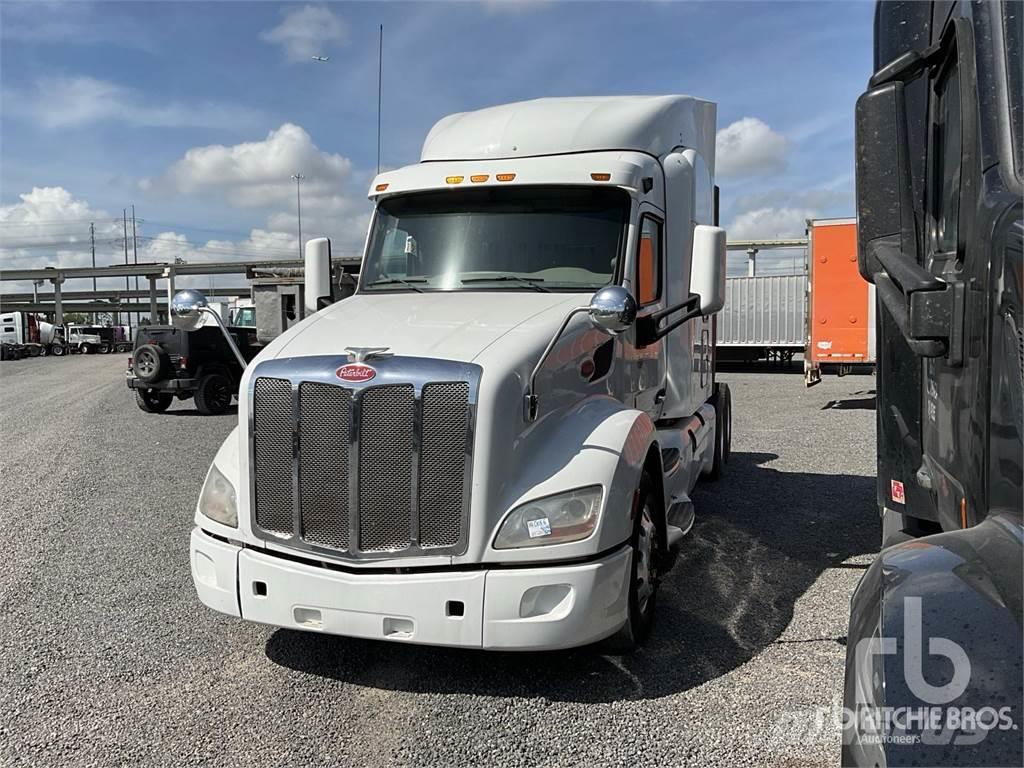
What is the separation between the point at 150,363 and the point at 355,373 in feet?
41.9

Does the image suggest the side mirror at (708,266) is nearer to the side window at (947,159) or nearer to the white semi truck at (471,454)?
the white semi truck at (471,454)

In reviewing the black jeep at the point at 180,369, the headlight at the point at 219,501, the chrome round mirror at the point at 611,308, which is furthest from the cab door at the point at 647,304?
the black jeep at the point at 180,369

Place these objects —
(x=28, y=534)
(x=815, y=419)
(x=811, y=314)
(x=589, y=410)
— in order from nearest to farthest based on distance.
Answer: (x=589, y=410) → (x=28, y=534) → (x=815, y=419) → (x=811, y=314)

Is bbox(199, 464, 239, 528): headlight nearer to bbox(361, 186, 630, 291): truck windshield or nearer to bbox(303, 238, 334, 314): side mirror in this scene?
bbox(361, 186, 630, 291): truck windshield

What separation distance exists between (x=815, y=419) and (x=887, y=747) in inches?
537

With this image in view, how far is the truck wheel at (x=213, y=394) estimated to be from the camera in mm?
15414

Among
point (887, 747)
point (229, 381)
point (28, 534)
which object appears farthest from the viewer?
point (229, 381)

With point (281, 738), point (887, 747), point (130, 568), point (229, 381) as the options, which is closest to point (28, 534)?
point (130, 568)

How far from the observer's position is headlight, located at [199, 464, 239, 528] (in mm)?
3955

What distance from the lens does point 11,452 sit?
36.0 ft

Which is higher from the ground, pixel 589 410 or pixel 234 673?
pixel 589 410

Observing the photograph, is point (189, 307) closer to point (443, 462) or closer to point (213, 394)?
point (443, 462)

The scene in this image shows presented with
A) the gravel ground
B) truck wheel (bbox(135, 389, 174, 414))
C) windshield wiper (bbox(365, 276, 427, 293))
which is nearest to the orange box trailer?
the gravel ground

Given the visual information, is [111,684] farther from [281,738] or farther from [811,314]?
[811,314]
